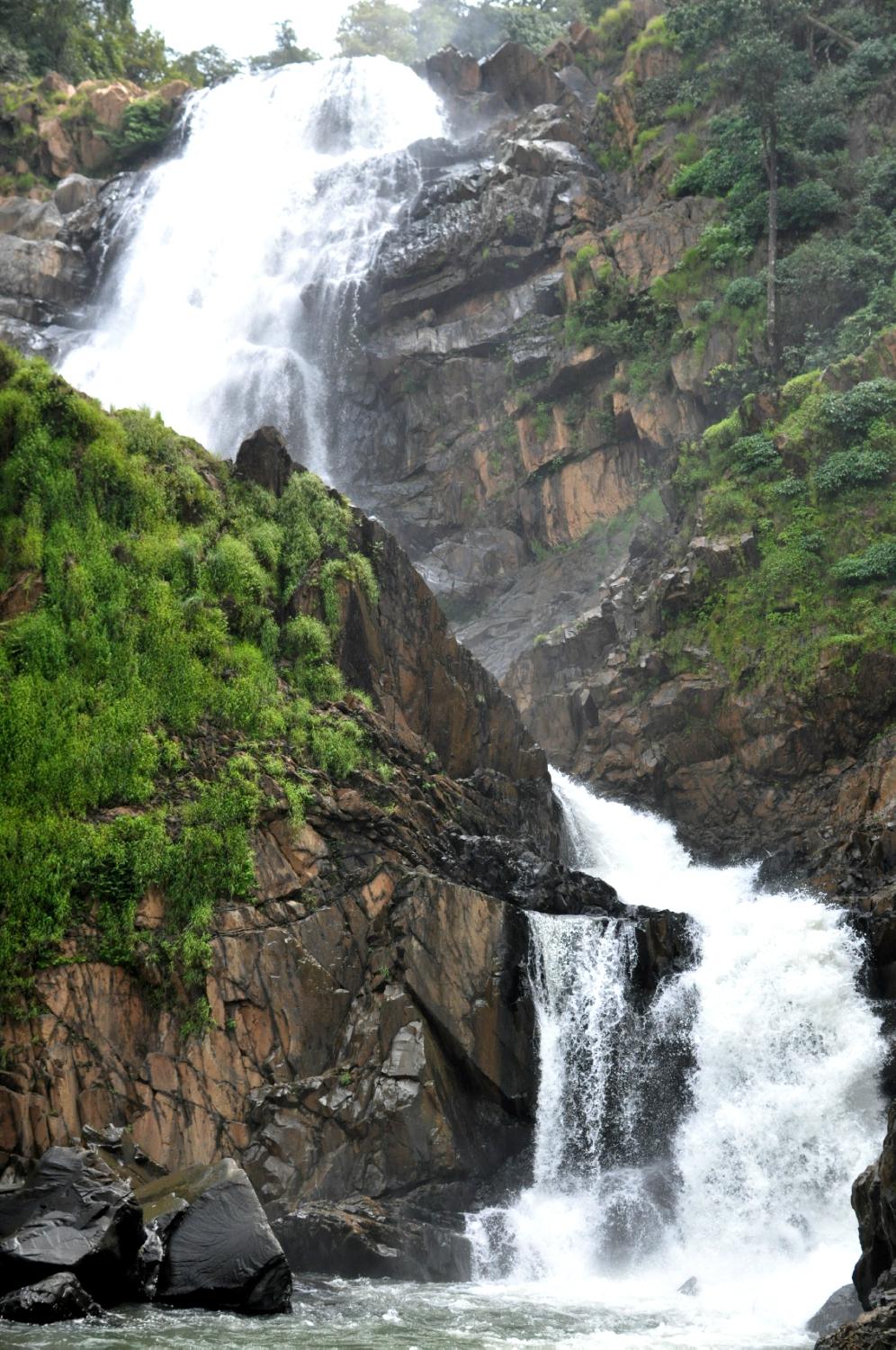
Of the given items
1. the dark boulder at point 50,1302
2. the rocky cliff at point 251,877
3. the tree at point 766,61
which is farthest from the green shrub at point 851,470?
the dark boulder at point 50,1302

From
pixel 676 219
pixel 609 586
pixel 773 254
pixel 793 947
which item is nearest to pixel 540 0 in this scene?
pixel 676 219

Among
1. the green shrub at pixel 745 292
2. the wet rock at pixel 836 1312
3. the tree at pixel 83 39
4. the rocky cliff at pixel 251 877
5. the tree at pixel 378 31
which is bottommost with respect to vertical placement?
the wet rock at pixel 836 1312

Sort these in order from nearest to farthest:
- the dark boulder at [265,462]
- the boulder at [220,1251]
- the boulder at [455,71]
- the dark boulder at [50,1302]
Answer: the dark boulder at [50,1302], the boulder at [220,1251], the dark boulder at [265,462], the boulder at [455,71]

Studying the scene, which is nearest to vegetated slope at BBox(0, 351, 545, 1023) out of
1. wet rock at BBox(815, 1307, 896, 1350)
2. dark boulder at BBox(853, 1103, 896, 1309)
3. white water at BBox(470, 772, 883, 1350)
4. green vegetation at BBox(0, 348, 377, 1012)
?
green vegetation at BBox(0, 348, 377, 1012)

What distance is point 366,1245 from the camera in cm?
1770

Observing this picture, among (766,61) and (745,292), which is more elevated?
(766,61)

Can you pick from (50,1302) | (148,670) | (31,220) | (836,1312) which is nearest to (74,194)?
(31,220)

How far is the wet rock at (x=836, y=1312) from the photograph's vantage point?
14539 mm

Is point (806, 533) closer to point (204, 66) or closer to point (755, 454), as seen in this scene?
point (755, 454)

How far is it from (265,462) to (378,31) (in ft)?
250

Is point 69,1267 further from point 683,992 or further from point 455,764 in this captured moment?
point 455,764

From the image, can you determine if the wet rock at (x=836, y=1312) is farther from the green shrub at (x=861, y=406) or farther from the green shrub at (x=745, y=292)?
the green shrub at (x=745, y=292)

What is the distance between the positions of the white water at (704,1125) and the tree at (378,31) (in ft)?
264

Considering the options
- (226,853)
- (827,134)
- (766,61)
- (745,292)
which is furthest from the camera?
(827,134)
